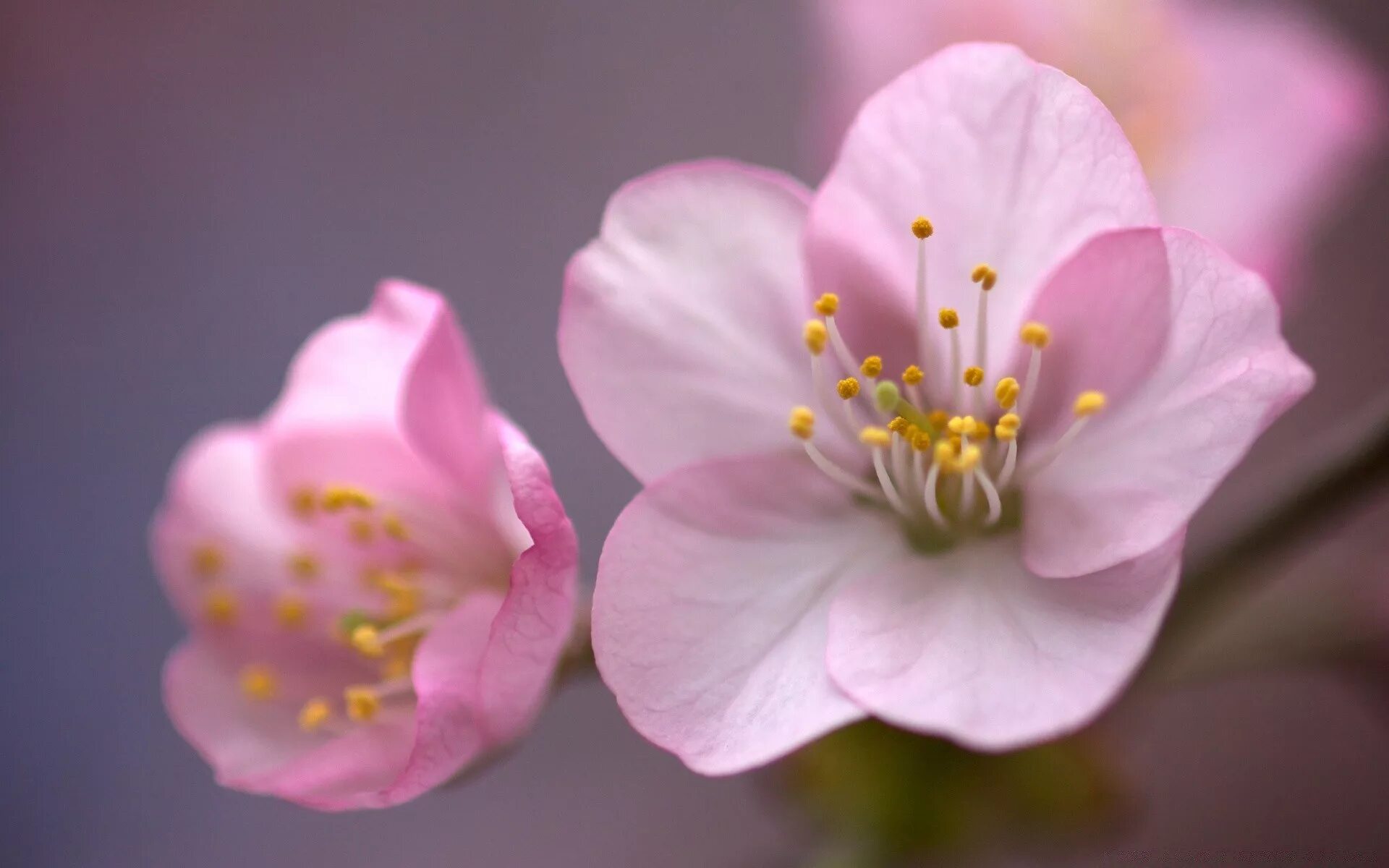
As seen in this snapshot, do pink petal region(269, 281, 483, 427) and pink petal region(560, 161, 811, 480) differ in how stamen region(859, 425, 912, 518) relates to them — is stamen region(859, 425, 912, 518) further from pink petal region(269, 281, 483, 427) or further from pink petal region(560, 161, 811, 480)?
pink petal region(269, 281, 483, 427)

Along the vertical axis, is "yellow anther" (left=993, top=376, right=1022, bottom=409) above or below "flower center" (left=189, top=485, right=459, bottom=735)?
above

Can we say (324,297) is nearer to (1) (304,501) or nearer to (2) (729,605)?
(1) (304,501)

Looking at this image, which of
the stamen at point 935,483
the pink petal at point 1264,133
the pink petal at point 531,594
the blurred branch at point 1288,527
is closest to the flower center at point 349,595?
the pink petal at point 531,594

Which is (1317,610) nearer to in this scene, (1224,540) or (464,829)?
(1224,540)

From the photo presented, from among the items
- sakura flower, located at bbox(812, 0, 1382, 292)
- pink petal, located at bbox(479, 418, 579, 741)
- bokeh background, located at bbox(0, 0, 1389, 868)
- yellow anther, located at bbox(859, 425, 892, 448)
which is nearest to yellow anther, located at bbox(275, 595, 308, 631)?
pink petal, located at bbox(479, 418, 579, 741)

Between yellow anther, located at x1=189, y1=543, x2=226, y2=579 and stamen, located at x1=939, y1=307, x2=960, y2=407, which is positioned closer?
stamen, located at x1=939, y1=307, x2=960, y2=407

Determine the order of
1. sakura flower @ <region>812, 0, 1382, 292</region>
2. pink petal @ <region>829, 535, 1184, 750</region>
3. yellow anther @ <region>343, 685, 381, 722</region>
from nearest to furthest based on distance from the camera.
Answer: pink petal @ <region>829, 535, 1184, 750</region> → yellow anther @ <region>343, 685, 381, 722</region> → sakura flower @ <region>812, 0, 1382, 292</region>

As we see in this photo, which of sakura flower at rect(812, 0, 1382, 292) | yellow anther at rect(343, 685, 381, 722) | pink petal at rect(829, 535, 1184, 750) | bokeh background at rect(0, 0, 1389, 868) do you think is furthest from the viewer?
bokeh background at rect(0, 0, 1389, 868)
